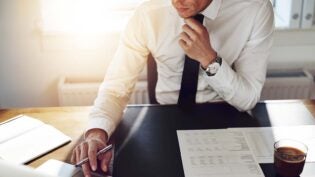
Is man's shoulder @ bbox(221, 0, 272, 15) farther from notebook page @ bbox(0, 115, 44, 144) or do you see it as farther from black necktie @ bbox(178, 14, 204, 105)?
notebook page @ bbox(0, 115, 44, 144)

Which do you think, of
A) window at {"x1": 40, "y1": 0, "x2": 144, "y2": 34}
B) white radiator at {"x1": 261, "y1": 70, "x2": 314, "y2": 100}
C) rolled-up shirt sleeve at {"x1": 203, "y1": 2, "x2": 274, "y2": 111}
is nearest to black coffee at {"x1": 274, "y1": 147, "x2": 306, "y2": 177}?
rolled-up shirt sleeve at {"x1": 203, "y1": 2, "x2": 274, "y2": 111}

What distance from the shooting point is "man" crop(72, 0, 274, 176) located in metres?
1.43

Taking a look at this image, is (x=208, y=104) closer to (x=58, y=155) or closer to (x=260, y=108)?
(x=260, y=108)

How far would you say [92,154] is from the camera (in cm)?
117

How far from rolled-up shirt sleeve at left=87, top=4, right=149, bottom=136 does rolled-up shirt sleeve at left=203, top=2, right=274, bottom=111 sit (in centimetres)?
28

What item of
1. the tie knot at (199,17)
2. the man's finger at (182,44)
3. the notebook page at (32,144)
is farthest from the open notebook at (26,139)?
the tie knot at (199,17)

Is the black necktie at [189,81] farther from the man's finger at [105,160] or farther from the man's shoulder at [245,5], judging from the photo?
the man's finger at [105,160]

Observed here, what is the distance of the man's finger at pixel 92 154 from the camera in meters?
1.14

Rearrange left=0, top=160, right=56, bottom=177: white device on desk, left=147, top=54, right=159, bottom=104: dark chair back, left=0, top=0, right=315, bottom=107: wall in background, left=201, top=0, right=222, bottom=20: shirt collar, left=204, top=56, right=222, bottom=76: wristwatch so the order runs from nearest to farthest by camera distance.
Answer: left=0, top=160, right=56, bottom=177: white device on desk, left=204, top=56, right=222, bottom=76: wristwatch, left=201, top=0, right=222, bottom=20: shirt collar, left=147, top=54, right=159, bottom=104: dark chair back, left=0, top=0, right=315, bottom=107: wall in background

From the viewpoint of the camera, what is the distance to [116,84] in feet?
5.04

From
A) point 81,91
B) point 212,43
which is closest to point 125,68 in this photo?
point 212,43

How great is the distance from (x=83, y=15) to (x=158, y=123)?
3.56ft

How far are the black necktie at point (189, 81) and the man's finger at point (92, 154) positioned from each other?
1.41ft

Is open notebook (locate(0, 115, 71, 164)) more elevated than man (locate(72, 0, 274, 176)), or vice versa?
man (locate(72, 0, 274, 176))
